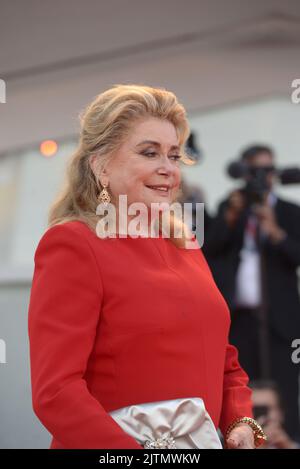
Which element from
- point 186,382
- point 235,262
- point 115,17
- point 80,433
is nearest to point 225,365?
point 186,382

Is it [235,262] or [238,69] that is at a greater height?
[238,69]

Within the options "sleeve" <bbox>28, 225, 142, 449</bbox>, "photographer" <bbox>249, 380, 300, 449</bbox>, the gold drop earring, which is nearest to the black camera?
"photographer" <bbox>249, 380, 300, 449</bbox>

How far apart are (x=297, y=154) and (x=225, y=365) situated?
262cm

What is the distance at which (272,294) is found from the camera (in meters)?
3.64

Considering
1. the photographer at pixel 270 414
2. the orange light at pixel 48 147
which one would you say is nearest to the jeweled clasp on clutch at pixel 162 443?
the photographer at pixel 270 414

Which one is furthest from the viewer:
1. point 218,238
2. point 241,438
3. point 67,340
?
point 218,238

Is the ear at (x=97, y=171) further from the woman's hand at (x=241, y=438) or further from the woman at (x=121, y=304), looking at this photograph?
the woman's hand at (x=241, y=438)

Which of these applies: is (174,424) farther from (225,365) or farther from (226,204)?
(226,204)

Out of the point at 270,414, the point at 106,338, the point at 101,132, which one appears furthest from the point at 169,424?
the point at 270,414

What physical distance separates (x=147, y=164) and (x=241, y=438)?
0.55 m

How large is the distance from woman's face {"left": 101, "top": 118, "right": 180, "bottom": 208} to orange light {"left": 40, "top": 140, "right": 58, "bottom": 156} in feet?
8.06

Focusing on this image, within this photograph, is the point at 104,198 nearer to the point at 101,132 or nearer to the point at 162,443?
the point at 101,132

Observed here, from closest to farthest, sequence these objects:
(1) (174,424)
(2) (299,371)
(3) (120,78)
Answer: (1) (174,424) < (2) (299,371) < (3) (120,78)

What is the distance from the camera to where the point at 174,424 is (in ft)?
4.73
